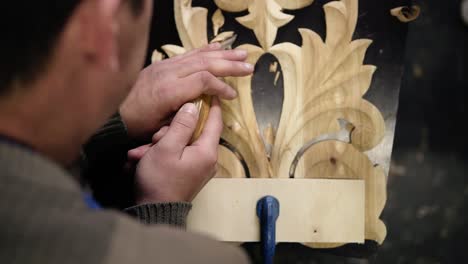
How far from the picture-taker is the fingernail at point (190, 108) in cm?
79

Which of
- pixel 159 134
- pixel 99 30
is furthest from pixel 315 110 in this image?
pixel 99 30

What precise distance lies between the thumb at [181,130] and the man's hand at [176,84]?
0.02m

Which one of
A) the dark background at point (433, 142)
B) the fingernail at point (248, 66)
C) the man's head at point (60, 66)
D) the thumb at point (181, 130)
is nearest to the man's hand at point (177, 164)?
the thumb at point (181, 130)

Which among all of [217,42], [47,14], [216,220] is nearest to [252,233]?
[216,220]

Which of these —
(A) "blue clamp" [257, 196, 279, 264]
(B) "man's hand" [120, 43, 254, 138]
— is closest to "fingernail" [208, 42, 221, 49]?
(B) "man's hand" [120, 43, 254, 138]

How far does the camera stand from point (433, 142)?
3.53 feet

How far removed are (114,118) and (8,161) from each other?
1.42ft

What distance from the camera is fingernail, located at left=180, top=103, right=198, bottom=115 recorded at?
79 centimetres

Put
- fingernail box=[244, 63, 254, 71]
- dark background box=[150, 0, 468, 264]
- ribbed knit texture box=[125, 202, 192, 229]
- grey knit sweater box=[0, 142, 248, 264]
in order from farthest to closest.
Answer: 1. dark background box=[150, 0, 468, 264]
2. fingernail box=[244, 63, 254, 71]
3. ribbed knit texture box=[125, 202, 192, 229]
4. grey knit sweater box=[0, 142, 248, 264]

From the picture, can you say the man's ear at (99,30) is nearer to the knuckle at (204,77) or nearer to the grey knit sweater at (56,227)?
the grey knit sweater at (56,227)

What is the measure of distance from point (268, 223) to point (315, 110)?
6.9 inches

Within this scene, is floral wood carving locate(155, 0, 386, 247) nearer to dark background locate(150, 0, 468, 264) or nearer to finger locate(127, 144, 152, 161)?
finger locate(127, 144, 152, 161)

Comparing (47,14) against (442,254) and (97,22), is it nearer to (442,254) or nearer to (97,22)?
(97,22)

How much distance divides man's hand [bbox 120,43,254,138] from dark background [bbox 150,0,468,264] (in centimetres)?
37
